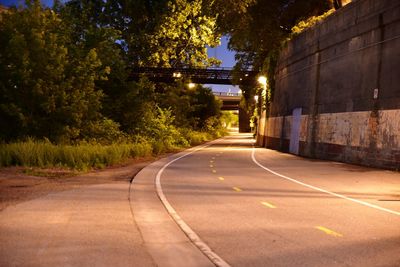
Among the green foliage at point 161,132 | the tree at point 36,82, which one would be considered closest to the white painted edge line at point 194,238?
the tree at point 36,82

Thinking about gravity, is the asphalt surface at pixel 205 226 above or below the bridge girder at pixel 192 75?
below

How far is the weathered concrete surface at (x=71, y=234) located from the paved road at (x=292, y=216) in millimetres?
1143

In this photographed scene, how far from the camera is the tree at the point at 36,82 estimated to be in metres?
22.6

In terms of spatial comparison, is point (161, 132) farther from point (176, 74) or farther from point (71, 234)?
point (71, 234)

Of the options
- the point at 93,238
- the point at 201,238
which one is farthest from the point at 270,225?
the point at 93,238

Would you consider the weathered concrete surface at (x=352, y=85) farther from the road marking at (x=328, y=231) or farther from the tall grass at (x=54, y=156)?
the road marking at (x=328, y=231)

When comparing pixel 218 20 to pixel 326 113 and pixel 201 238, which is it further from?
pixel 201 238

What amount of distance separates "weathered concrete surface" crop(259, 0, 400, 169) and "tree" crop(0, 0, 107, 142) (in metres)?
12.5

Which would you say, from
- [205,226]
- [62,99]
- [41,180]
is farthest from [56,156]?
[205,226]

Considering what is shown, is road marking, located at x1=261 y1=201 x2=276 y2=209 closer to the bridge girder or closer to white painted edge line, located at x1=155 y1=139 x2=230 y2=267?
white painted edge line, located at x1=155 y1=139 x2=230 y2=267

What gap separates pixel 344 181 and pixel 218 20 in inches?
1202

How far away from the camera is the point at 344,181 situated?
15.7 m

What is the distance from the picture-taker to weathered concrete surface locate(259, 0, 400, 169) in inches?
795

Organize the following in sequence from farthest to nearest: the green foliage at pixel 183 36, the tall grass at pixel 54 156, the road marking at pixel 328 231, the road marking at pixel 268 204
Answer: the green foliage at pixel 183 36, the tall grass at pixel 54 156, the road marking at pixel 268 204, the road marking at pixel 328 231
